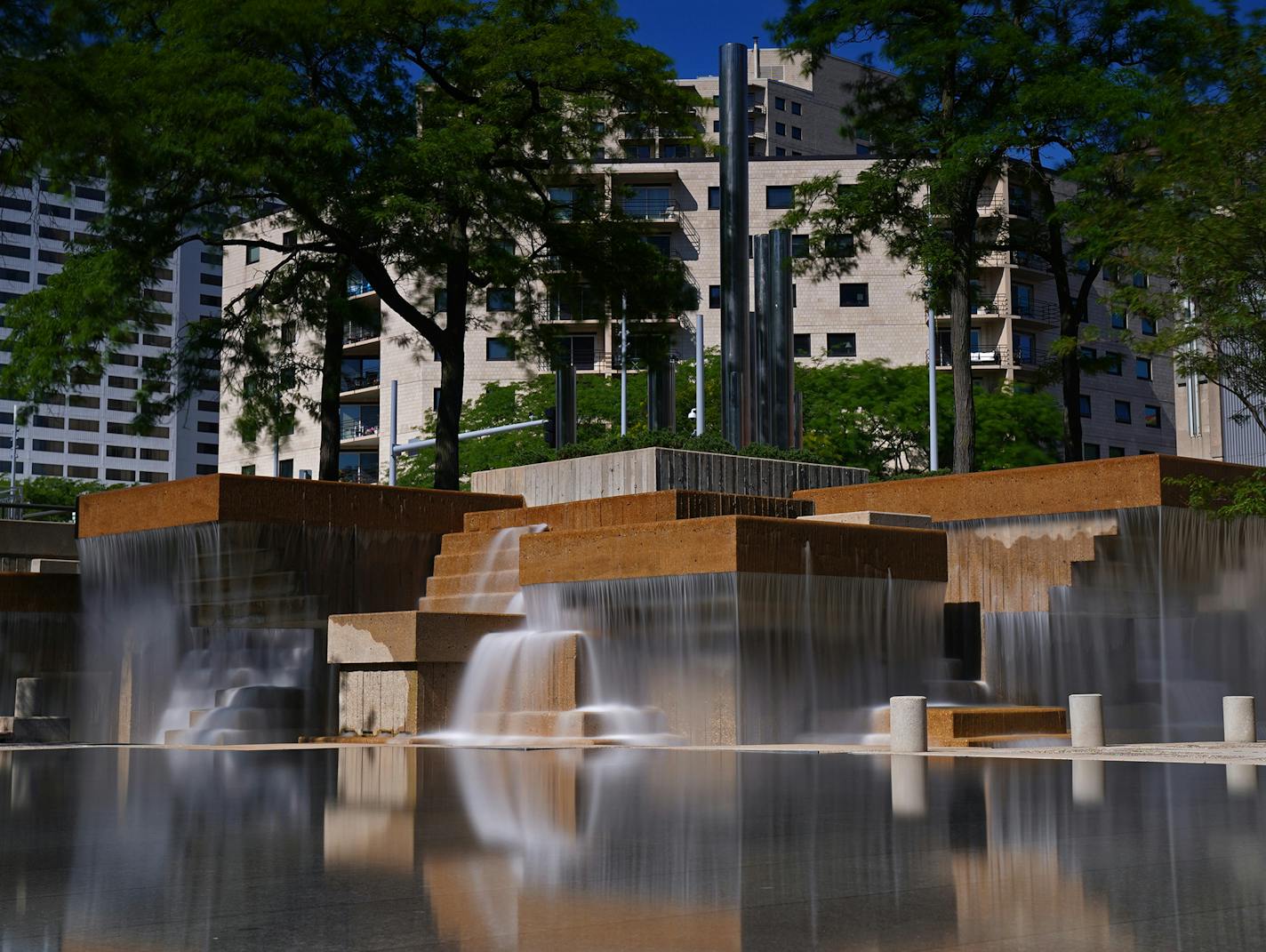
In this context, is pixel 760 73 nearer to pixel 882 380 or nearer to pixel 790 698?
pixel 882 380

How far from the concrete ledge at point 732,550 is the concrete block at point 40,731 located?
23.3 ft

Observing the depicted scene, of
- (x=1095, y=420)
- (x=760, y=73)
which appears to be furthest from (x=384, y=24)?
(x=760, y=73)

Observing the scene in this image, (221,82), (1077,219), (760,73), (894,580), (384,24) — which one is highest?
(760,73)

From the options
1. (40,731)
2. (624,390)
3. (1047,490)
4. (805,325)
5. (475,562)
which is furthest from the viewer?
(805,325)

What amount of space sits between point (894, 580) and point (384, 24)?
594 inches

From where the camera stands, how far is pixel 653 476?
26000mm

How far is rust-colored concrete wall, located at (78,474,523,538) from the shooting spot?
79.0ft

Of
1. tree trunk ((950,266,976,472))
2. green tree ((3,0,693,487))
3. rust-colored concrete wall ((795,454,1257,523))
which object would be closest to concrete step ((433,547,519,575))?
green tree ((3,0,693,487))

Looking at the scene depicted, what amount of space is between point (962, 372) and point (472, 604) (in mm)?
11029

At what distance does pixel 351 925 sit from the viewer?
6.20m

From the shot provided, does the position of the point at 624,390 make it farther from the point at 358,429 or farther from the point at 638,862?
the point at 638,862

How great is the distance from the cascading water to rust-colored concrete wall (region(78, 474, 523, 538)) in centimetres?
905

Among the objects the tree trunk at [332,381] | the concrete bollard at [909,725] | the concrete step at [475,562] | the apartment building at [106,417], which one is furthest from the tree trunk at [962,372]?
the apartment building at [106,417]

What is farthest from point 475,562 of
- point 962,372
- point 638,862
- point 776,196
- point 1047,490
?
point 776,196
